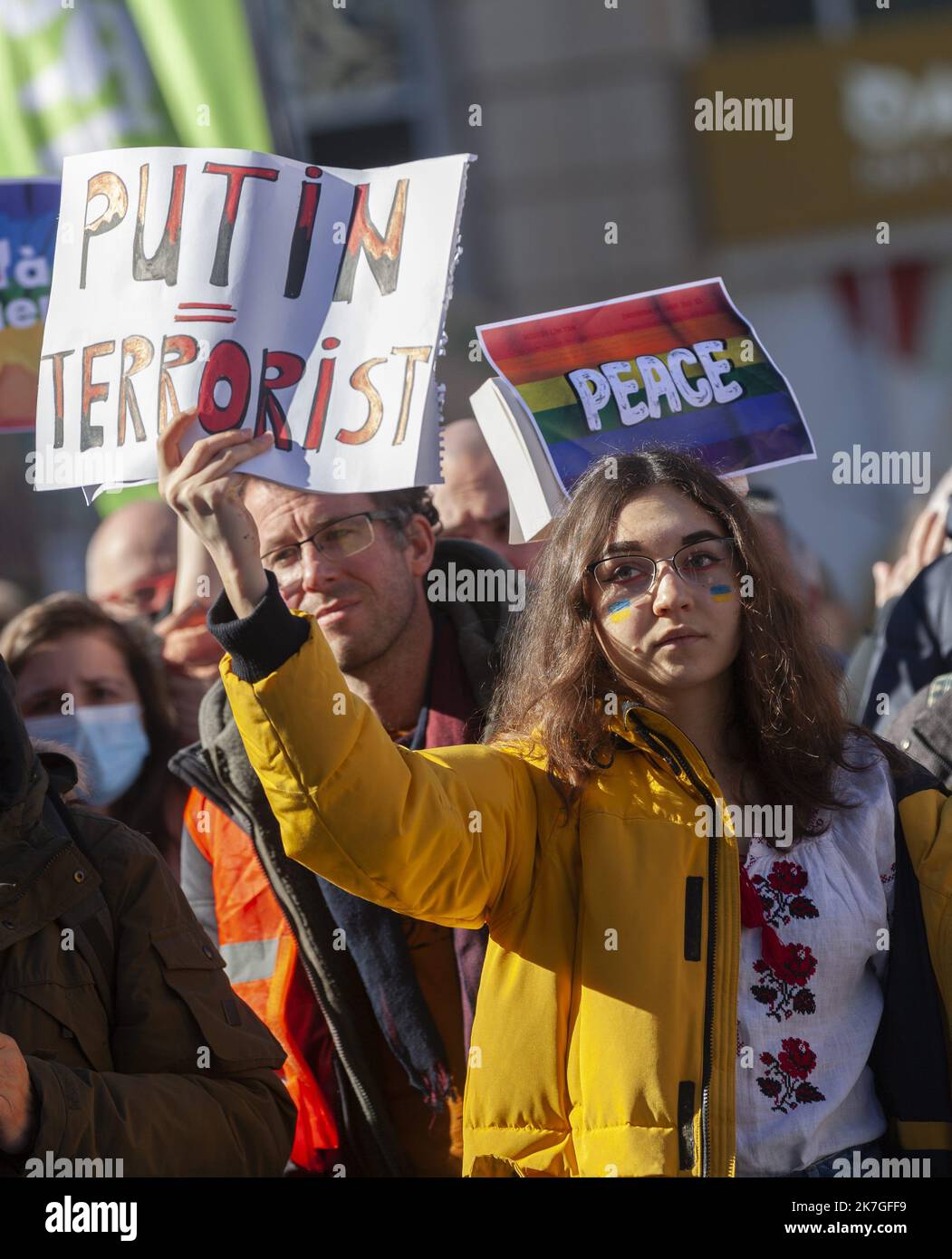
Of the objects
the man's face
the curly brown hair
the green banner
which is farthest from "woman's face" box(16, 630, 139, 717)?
the green banner

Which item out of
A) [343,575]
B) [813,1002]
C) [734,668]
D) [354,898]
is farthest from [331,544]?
[813,1002]

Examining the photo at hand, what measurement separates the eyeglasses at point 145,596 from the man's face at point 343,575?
73cm

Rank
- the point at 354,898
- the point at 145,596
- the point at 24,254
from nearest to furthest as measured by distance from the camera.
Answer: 1. the point at 354,898
2. the point at 24,254
3. the point at 145,596

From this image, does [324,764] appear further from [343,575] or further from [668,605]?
[343,575]

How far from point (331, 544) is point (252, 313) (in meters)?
0.44

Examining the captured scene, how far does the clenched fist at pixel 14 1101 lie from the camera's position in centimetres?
201

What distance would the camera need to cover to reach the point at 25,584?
3.82 meters

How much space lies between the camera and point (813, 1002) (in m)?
2.13

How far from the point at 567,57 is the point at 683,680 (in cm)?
783

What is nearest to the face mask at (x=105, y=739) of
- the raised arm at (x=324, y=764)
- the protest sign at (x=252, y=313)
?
the protest sign at (x=252, y=313)

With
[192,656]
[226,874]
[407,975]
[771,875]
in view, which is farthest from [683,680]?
[192,656]

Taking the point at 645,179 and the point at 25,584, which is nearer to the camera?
the point at 25,584

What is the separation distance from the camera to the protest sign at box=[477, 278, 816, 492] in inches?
114

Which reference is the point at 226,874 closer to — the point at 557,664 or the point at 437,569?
the point at 437,569
